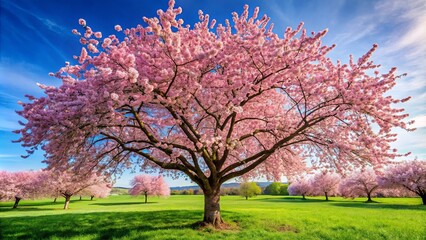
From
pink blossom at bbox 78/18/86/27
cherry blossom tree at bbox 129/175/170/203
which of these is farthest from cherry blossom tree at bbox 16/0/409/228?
cherry blossom tree at bbox 129/175/170/203

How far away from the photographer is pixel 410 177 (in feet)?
129

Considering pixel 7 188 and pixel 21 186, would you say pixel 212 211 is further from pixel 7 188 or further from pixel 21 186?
pixel 21 186

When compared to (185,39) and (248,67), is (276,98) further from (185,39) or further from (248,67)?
(185,39)

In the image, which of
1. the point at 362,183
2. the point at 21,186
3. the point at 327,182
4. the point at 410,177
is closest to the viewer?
the point at 410,177

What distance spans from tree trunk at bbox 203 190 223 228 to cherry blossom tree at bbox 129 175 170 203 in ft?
173

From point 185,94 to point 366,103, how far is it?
811 cm

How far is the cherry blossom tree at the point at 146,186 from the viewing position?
6398 centimetres

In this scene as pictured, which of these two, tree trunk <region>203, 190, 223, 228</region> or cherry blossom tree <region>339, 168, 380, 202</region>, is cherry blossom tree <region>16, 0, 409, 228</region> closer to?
tree trunk <region>203, 190, 223, 228</region>

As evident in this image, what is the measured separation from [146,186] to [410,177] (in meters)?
55.6

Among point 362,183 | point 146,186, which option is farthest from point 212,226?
point 146,186

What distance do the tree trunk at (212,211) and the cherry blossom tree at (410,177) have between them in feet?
127

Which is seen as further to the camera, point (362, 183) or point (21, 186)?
point (362, 183)

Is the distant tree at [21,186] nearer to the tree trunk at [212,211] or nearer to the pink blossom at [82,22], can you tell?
the tree trunk at [212,211]

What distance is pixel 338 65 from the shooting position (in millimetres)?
11977
